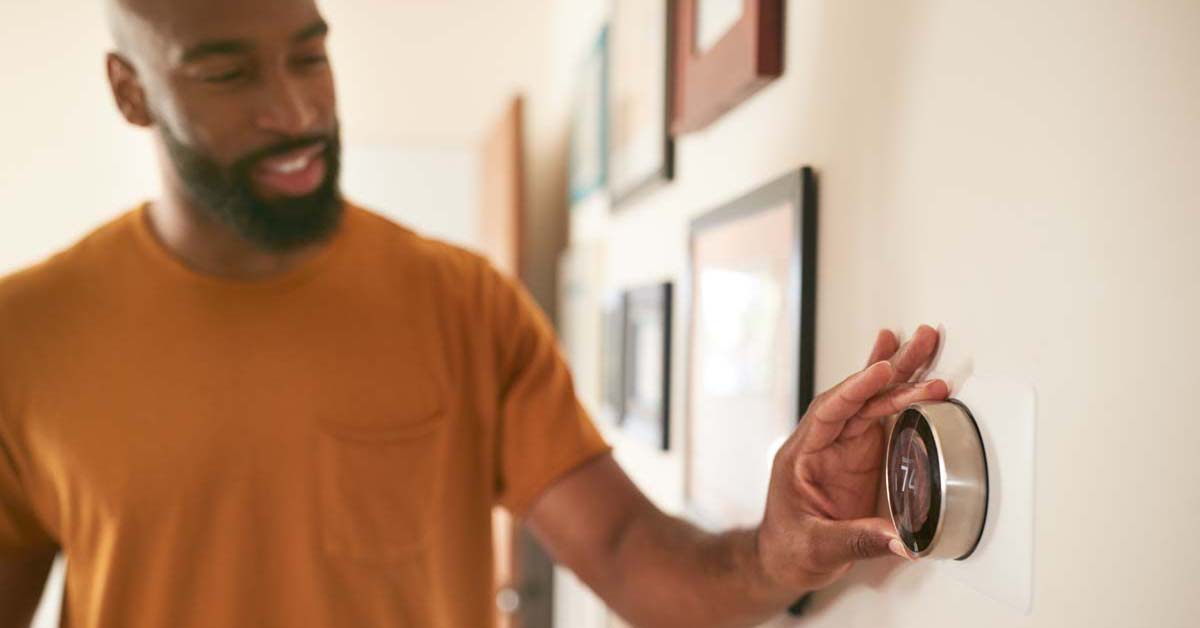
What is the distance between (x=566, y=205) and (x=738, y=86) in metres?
1.28

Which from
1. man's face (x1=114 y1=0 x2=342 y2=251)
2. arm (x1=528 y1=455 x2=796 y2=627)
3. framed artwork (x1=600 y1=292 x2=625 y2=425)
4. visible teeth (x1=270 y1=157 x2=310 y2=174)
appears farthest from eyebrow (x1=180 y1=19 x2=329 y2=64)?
framed artwork (x1=600 y1=292 x2=625 y2=425)

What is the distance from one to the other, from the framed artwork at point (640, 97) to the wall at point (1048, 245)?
36 cm

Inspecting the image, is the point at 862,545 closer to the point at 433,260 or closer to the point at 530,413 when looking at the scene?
the point at 530,413

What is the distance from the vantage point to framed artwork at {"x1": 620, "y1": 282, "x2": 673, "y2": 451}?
3.16 ft

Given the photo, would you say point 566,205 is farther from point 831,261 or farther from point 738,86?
point 831,261

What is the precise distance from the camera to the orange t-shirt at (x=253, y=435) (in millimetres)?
754

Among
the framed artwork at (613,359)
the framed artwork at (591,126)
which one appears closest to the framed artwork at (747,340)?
the framed artwork at (613,359)

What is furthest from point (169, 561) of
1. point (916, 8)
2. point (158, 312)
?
point (916, 8)

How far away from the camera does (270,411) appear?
0.78m

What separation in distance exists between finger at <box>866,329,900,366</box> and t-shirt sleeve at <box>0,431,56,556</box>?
2.54 ft

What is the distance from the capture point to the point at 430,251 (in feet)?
2.93

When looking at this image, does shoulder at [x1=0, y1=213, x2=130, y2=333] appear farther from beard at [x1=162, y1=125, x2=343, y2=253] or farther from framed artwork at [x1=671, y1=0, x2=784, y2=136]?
framed artwork at [x1=671, y1=0, x2=784, y2=136]

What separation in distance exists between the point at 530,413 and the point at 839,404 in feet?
1.50

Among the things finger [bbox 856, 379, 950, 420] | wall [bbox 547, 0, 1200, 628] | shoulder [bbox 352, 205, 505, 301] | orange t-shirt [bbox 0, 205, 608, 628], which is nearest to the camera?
wall [bbox 547, 0, 1200, 628]
